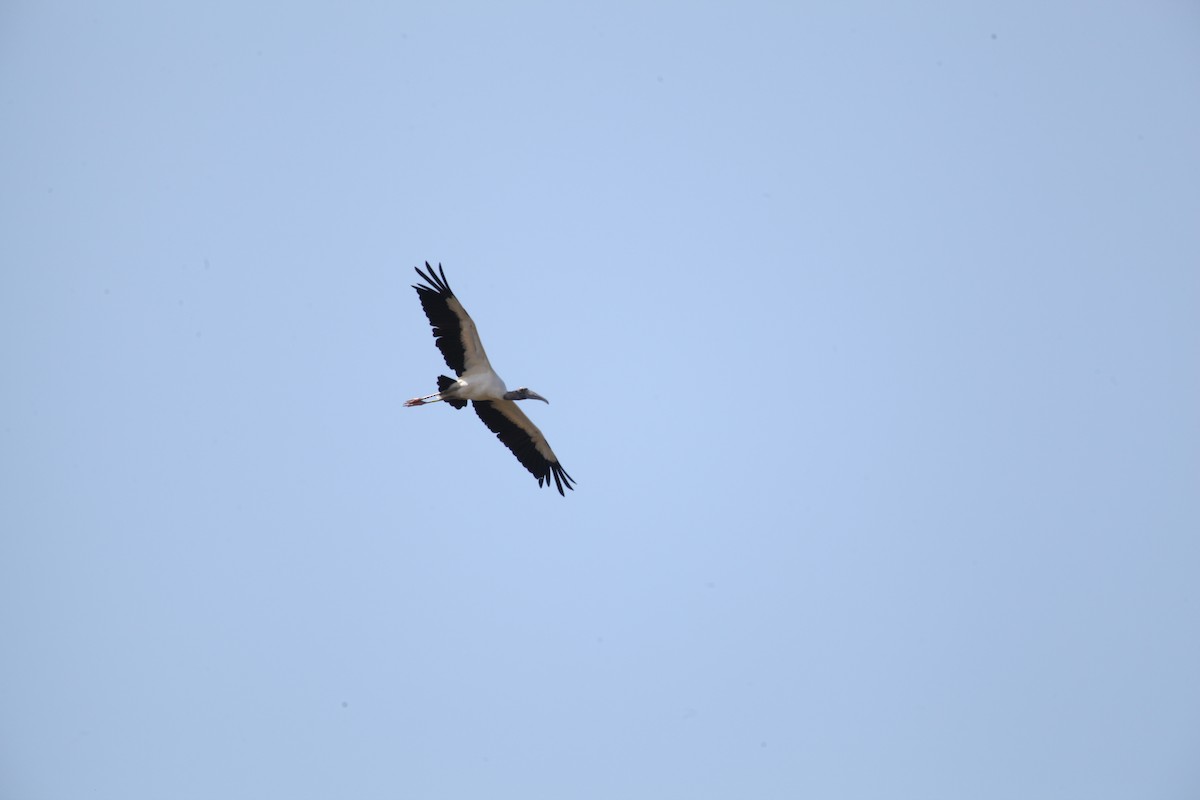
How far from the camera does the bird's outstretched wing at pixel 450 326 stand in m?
29.3

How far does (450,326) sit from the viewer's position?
2961 cm

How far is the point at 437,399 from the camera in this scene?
30484 mm

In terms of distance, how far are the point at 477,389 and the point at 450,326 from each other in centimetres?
138

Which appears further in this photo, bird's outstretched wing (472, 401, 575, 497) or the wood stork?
bird's outstretched wing (472, 401, 575, 497)

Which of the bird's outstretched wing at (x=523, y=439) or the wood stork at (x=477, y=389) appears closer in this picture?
the wood stork at (x=477, y=389)

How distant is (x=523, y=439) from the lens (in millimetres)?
32219

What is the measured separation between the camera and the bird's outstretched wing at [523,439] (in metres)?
31.7

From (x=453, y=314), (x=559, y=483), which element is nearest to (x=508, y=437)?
(x=559, y=483)

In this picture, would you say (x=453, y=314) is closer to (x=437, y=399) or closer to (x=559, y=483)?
(x=437, y=399)

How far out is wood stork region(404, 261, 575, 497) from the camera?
96.6 feet

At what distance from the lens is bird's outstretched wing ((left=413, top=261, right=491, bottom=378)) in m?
29.3

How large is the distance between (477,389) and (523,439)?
217 centimetres

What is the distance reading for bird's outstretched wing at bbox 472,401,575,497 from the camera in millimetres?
31703

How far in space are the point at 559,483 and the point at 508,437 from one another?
1.29 m
